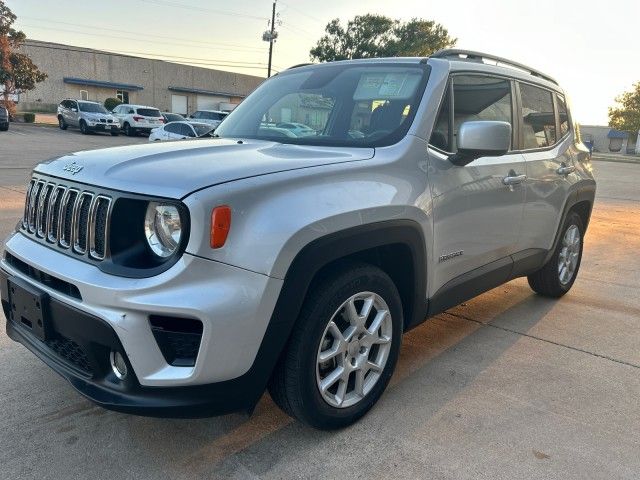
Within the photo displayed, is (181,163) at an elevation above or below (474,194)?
above

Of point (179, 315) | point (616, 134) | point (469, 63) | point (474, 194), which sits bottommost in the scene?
point (179, 315)

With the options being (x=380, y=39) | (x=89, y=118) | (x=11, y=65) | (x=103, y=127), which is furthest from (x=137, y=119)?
(x=380, y=39)

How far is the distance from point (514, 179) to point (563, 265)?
1691mm

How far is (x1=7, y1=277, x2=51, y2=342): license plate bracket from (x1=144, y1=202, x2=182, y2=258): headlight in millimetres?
564

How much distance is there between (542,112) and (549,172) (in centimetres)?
51

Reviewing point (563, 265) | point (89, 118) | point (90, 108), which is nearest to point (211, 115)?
point (89, 118)

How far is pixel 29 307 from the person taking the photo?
7.95 ft

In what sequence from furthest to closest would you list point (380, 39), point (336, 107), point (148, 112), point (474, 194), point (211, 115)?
point (380, 39)
point (148, 112)
point (211, 115)
point (336, 107)
point (474, 194)

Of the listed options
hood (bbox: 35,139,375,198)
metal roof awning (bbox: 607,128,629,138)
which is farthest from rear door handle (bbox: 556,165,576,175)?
metal roof awning (bbox: 607,128,629,138)

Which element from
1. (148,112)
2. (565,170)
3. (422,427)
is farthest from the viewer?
(148,112)

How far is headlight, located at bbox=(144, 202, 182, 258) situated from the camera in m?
2.11

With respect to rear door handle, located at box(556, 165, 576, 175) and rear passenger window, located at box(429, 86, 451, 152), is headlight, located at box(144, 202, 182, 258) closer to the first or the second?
rear passenger window, located at box(429, 86, 451, 152)

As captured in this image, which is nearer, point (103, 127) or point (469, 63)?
point (469, 63)

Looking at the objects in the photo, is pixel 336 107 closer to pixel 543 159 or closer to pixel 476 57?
pixel 476 57
